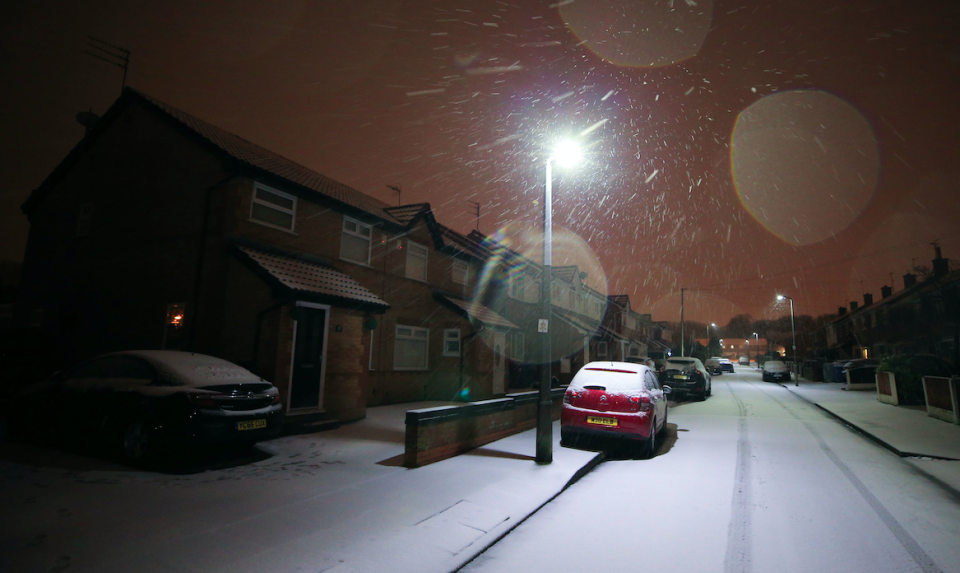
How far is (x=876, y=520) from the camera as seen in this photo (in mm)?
5238

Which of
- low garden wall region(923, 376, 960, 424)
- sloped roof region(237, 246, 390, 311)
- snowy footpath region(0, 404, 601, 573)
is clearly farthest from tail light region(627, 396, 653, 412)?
low garden wall region(923, 376, 960, 424)

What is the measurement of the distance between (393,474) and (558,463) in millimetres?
2644

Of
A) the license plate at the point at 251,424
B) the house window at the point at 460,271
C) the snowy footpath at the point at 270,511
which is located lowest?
the snowy footpath at the point at 270,511

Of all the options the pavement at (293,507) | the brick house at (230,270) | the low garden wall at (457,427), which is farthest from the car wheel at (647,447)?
the brick house at (230,270)

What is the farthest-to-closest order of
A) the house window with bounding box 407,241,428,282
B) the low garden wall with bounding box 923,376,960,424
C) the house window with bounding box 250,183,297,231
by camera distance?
the house window with bounding box 407,241,428,282 → the low garden wall with bounding box 923,376,960,424 → the house window with bounding box 250,183,297,231

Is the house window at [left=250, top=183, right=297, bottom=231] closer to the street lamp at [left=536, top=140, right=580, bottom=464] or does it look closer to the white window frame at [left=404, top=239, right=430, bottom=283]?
Answer: the white window frame at [left=404, top=239, right=430, bottom=283]

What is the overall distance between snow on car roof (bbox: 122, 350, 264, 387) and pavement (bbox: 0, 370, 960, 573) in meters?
1.23

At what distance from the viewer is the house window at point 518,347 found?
74.5 feet

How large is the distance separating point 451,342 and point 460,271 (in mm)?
3882

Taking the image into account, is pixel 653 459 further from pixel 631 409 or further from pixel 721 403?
pixel 721 403

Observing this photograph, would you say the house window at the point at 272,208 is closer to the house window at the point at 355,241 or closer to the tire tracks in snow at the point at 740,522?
the house window at the point at 355,241

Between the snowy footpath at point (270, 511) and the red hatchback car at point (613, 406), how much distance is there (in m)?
1.03

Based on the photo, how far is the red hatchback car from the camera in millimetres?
8492

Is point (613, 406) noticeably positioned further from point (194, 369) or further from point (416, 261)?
point (416, 261)
